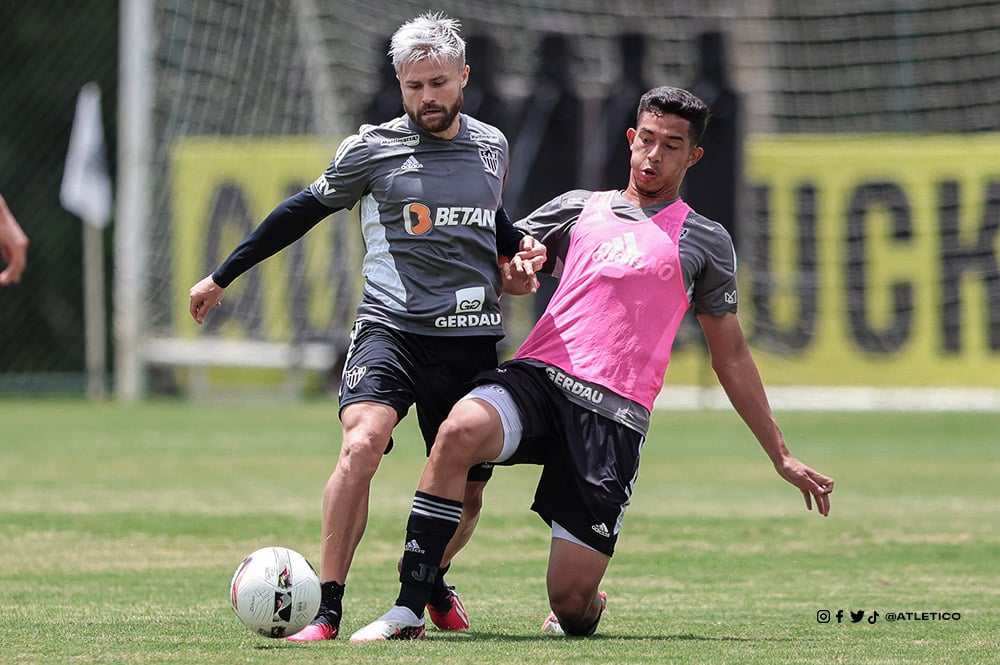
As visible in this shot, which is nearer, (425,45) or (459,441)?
(459,441)

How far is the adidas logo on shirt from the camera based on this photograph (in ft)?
22.7

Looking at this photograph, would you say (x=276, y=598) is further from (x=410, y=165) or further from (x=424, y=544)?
(x=410, y=165)

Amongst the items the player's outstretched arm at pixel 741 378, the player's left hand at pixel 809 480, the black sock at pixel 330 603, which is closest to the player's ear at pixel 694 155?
the player's outstretched arm at pixel 741 378

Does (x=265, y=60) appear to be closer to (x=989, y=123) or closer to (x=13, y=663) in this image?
(x=989, y=123)

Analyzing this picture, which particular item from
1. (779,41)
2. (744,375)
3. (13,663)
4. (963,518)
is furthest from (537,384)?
(779,41)

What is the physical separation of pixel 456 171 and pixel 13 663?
2522mm

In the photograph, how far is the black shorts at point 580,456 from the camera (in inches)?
268

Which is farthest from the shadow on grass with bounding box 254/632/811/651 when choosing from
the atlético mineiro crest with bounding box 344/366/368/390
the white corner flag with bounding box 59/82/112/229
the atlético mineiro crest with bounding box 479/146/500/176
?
the white corner flag with bounding box 59/82/112/229

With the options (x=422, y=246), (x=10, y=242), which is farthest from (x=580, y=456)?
(x=10, y=242)

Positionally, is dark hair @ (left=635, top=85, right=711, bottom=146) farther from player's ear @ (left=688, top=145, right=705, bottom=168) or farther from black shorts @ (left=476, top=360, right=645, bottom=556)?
black shorts @ (left=476, top=360, right=645, bottom=556)

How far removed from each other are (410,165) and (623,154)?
54.7ft

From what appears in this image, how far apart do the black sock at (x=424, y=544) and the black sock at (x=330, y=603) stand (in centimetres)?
22

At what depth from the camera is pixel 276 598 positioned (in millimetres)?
6238

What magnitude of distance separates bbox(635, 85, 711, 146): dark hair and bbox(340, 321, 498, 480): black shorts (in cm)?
111
